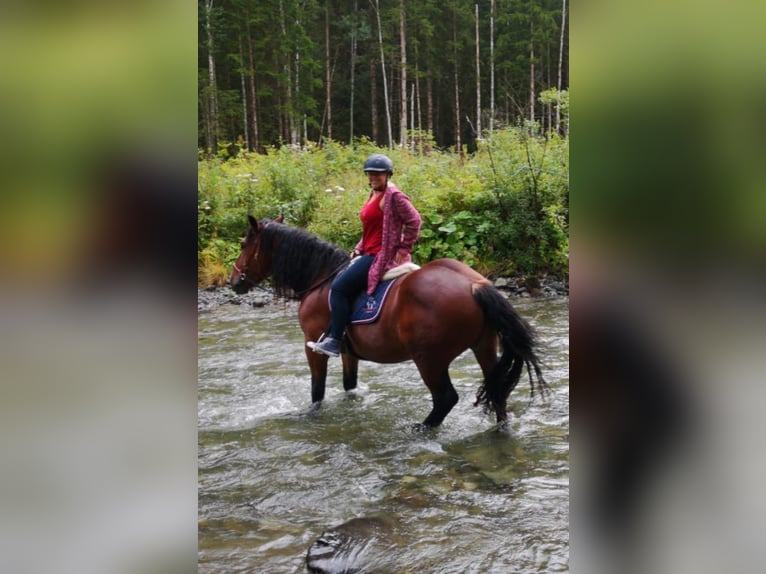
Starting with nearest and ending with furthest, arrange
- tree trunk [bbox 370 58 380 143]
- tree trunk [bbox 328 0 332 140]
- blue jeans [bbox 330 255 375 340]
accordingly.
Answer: blue jeans [bbox 330 255 375 340]
tree trunk [bbox 328 0 332 140]
tree trunk [bbox 370 58 380 143]

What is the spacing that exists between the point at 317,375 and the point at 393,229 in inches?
63.9

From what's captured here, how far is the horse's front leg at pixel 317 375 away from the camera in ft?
17.5

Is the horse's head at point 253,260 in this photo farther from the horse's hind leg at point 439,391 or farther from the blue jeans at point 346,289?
the horse's hind leg at point 439,391

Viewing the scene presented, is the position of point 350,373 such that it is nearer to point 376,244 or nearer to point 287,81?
point 376,244

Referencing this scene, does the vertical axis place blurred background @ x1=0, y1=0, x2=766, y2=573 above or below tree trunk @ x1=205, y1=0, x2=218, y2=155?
below

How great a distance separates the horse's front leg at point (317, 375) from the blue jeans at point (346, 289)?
0.48 meters

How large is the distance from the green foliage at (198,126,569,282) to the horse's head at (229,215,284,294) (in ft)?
19.6

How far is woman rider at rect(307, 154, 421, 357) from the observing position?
15.4 feet
